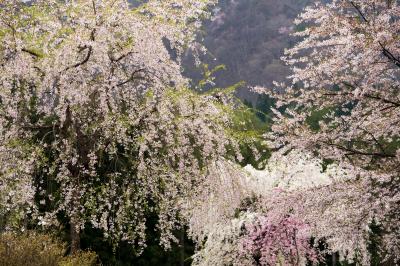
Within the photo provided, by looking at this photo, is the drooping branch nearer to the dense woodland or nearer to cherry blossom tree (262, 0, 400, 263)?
the dense woodland

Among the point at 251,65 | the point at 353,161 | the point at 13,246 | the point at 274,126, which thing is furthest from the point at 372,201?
the point at 251,65

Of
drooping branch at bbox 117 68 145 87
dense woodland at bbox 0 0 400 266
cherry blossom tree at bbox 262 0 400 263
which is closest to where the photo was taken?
cherry blossom tree at bbox 262 0 400 263

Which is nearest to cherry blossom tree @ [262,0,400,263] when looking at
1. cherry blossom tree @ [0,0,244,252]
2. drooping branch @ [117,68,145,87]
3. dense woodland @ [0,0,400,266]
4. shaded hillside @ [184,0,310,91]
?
dense woodland @ [0,0,400,266]

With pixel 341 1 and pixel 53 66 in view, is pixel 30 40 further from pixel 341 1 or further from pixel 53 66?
pixel 341 1

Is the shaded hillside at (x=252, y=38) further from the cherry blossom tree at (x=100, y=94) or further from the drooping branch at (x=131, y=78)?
the cherry blossom tree at (x=100, y=94)

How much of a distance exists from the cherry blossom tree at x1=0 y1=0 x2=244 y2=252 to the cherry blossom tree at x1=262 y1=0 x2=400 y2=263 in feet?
5.48

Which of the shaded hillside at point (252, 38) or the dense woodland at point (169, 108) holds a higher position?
the shaded hillside at point (252, 38)

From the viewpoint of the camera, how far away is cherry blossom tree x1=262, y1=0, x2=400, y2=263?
7.02 meters

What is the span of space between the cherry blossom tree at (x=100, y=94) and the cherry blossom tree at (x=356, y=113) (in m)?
1.67

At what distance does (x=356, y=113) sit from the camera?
7.45 meters

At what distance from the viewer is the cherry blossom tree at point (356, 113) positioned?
23.0 ft

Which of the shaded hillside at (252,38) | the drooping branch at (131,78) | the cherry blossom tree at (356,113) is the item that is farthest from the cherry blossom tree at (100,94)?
the shaded hillside at (252,38)

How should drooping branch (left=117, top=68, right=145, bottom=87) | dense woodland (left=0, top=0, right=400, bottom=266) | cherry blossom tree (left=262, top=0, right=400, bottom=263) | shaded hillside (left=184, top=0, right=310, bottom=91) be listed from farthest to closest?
shaded hillside (left=184, top=0, right=310, bottom=91)
drooping branch (left=117, top=68, right=145, bottom=87)
dense woodland (left=0, top=0, right=400, bottom=266)
cherry blossom tree (left=262, top=0, right=400, bottom=263)

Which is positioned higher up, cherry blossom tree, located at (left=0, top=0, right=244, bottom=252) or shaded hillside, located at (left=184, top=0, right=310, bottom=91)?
shaded hillside, located at (left=184, top=0, right=310, bottom=91)
